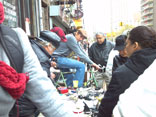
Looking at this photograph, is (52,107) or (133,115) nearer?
(133,115)

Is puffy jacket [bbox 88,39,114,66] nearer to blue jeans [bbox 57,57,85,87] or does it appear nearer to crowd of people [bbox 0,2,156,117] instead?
blue jeans [bbox 57,57,85,87]

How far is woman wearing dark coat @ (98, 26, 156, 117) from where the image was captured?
176cm

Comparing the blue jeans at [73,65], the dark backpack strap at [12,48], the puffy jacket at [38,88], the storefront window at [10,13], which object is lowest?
the blue jeans at [73,65]

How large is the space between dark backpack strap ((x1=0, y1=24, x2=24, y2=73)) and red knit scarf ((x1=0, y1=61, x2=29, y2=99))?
96mm

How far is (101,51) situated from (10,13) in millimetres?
3142

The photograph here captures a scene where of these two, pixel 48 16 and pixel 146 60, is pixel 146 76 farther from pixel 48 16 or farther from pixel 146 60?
pixel 48 16

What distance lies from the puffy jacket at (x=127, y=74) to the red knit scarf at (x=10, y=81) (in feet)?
3.87

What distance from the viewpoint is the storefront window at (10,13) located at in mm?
4074

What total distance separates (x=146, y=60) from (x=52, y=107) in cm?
102

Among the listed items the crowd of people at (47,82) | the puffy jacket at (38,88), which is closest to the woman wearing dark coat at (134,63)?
the crowd of people at (47,82)

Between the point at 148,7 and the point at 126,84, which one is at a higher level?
the point at 148,7

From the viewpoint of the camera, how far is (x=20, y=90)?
3.18 ft

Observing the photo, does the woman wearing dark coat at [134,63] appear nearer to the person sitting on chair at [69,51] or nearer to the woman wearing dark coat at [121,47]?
the woman wearing dark coat at [121,47]

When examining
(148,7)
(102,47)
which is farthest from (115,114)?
(148,7)
